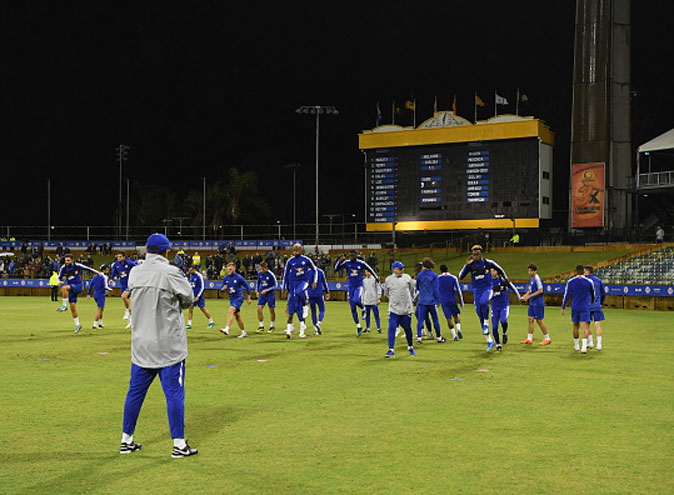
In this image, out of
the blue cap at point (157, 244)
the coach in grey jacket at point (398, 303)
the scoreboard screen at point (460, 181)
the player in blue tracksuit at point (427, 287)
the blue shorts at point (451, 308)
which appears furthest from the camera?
the scoreboard screen at point (460, 181)

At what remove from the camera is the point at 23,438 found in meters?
8.27

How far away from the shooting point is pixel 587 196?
183ft

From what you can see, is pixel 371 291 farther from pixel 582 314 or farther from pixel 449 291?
pixel 582 314

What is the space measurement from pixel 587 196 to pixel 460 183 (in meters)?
9.71

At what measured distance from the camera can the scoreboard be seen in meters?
52.9

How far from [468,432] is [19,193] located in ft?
347

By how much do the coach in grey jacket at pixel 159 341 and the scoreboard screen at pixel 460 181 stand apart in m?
47.5

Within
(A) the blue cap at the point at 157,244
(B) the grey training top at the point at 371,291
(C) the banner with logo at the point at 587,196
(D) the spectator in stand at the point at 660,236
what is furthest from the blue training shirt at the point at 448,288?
(C) the banner with logo at the point at 587,196

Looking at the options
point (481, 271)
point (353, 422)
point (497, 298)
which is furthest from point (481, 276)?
point (353, 422)

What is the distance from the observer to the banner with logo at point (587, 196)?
5497 cm

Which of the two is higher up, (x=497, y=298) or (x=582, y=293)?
(x=582, y=293)

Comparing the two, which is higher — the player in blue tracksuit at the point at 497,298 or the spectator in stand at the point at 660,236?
the spectator in stand at the point at 660,236

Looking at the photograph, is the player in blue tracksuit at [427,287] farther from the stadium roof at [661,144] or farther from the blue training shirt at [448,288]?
the stadium roof at [661,144]

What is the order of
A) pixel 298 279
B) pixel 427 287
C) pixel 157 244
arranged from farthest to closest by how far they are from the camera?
pixel 298 279 → pixel 427 287 → pixel 157 244
